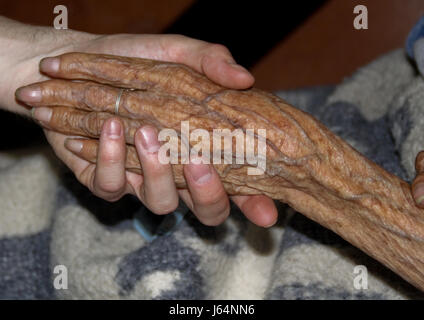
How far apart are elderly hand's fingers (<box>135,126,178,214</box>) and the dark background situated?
1.17m

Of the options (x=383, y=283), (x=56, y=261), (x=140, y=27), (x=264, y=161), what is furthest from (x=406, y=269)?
(x=140, y=27)

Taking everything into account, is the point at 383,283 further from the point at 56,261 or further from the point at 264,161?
the point at 56,261

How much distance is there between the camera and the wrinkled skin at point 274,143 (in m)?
0.98

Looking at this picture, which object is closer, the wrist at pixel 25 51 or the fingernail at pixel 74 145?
the fingernail at pixel 74 145

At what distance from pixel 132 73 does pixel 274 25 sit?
1212mm

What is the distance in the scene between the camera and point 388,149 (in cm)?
128

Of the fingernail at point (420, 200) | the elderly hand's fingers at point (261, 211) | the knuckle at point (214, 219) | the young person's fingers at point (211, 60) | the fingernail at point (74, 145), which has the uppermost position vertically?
the young person's fingers at point (211, 60)

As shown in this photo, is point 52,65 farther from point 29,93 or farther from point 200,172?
point 200,172

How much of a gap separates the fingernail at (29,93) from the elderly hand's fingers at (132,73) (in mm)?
44

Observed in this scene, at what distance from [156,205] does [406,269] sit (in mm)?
484
